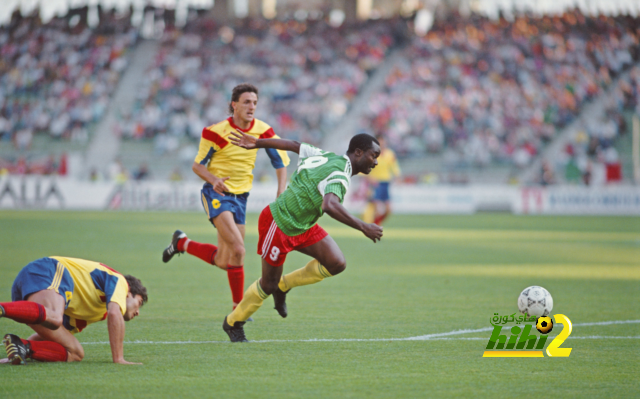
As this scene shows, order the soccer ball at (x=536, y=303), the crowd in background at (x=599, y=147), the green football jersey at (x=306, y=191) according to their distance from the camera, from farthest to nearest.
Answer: the crowd in background at (x=599, y=147)
the soccer ball at (x=536, y=303)
the green football jersey at (x=306, y=191)

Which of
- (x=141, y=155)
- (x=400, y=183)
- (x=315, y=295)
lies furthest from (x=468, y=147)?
(x=315, y=295)

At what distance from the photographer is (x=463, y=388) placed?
5.05 meters

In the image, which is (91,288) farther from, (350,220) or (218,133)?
(218,133)

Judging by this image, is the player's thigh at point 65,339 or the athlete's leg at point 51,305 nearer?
the athlete's leg at point 51,305

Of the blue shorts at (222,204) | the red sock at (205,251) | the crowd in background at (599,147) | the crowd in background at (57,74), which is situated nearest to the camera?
the blue shorts at (222,204)

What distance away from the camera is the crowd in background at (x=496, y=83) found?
3441 cm

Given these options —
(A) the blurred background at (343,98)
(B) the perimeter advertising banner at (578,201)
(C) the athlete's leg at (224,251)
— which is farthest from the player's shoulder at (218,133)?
(B) the perimeter advertising banner at (578,201)

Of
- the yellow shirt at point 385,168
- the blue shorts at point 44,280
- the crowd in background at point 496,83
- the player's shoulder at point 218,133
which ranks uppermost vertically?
the crowd in background at point 496,83

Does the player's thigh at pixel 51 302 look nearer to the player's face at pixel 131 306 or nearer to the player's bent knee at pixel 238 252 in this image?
the player's face at pixel 131 306

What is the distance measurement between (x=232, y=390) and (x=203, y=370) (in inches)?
26.0

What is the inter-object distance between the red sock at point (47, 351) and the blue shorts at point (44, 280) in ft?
1.09

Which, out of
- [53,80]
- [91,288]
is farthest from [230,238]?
[53,80]

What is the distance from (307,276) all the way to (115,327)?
6.36 ft

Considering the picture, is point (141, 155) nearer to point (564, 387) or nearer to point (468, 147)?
point (468, 147)
